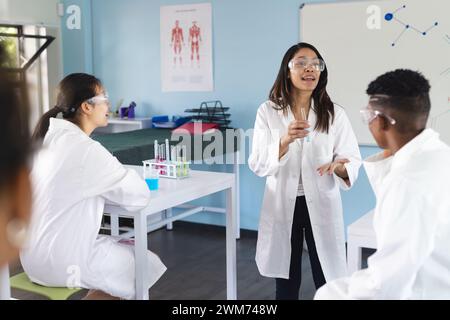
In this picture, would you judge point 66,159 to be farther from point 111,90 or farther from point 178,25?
point 111,90

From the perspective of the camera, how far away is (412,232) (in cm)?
122

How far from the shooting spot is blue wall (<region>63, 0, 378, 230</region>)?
398 cm

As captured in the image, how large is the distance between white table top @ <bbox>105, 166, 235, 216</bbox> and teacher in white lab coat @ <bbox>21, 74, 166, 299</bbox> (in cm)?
9

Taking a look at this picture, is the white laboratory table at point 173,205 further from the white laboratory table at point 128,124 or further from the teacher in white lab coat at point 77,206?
the white laboratory table at point 128,124

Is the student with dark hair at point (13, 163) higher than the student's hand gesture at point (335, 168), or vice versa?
the student with dark hair at point (13, 163)

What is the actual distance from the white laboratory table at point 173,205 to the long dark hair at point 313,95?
563 mm

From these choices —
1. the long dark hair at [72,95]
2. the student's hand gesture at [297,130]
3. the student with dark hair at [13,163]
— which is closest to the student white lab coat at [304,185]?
the student's hand gesture at [297,130]

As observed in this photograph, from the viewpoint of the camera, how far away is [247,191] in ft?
14.0

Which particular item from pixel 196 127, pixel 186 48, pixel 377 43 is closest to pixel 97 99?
pixel 196 127

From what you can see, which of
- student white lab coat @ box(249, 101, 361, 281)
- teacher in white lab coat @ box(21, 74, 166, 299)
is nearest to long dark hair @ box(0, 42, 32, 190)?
teacher in white lab coat @ box(21, 74, 166, 299)

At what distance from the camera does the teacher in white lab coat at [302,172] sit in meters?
2.29

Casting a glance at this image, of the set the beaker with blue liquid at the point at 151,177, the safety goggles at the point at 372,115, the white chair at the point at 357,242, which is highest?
the safety goggles at the point at 372,115
